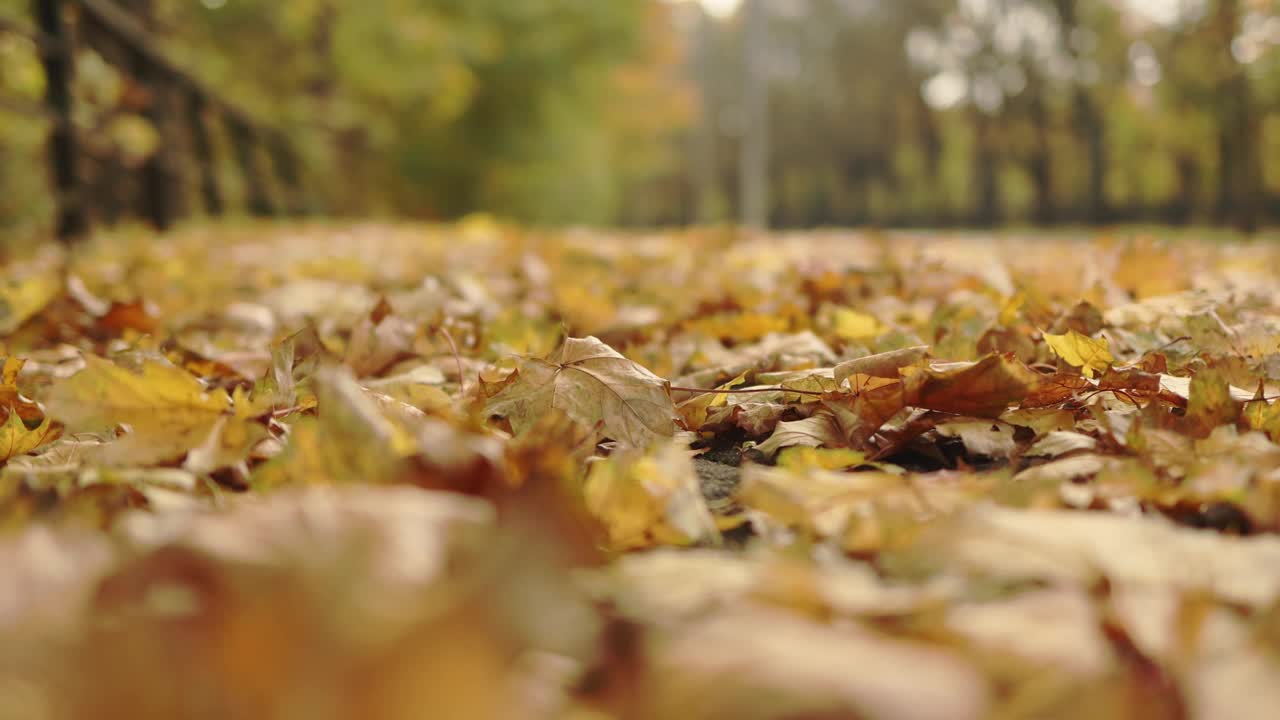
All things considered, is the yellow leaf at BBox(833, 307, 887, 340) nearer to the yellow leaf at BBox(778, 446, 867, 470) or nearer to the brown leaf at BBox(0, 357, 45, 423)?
the yellow leaf at BBox(778, 446, 867, 470)

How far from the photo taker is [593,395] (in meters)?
1.13

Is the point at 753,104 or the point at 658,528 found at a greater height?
the point at 753,104

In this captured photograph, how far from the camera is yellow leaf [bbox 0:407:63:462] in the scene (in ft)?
3.45

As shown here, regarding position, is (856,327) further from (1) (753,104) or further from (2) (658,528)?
(1) (753,104)

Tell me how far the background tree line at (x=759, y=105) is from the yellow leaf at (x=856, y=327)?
3.44 metres

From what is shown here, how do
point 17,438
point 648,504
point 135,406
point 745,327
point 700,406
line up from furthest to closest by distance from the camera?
1. point 745,327
2. point 700,406
3. point 17,438
4. point 135,406
5. point 648,504

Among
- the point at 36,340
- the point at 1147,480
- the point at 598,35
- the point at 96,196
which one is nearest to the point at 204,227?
the point at 96,196

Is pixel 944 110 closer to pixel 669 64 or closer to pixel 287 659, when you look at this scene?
pixel 669 64

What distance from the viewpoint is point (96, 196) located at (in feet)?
23.5

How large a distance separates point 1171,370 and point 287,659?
1229mm

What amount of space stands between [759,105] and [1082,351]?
1465cm

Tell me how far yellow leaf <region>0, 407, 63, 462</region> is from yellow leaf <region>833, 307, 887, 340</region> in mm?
1191

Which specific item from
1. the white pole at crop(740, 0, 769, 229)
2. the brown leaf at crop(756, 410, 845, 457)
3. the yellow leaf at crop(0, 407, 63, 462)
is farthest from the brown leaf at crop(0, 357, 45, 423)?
the white pole at crop(740, 0, 769, 229)

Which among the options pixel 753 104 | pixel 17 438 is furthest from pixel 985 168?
pixel 17 438
